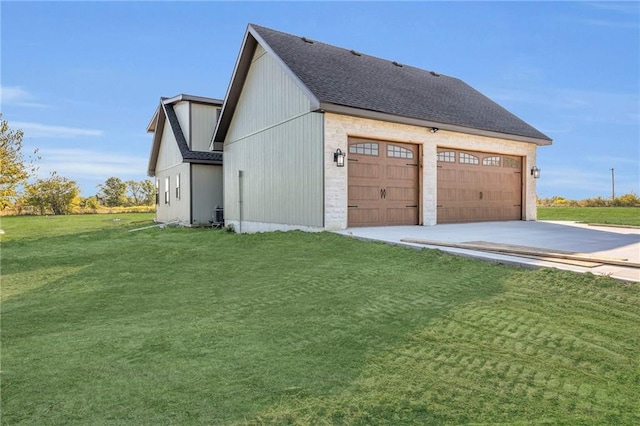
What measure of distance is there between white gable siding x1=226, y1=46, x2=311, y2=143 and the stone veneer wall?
1.27m

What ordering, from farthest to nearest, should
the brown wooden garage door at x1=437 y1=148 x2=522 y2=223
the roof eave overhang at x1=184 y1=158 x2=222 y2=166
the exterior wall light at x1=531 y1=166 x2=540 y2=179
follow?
the roof eave overhang at x1=184 y1=158 x2=222 y2=166 < the exterior wall light at x1=531 y1=166 x2=540 y2=179 < the brown wooden garage door at x1=437 y1=148 x2=522 y2=223

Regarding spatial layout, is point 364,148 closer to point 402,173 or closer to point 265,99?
point 402,173

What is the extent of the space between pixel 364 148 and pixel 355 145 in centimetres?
33

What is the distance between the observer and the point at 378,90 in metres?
12.3

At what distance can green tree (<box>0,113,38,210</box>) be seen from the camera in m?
18.4

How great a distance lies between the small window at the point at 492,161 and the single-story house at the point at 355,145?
0.04m

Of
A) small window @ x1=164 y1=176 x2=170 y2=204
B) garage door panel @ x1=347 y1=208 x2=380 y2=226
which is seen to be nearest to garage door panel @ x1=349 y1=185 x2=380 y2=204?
garage door panel @ x1=347 y1=208 x2=380 y2=226

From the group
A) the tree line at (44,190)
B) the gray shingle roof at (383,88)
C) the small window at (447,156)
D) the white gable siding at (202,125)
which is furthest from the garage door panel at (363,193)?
the tree line at (44,190)

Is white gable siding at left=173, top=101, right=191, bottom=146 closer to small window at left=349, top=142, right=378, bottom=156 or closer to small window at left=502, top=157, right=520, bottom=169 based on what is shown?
small window at left=349, top=142, right=378, bottom=156

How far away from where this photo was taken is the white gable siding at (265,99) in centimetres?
1169

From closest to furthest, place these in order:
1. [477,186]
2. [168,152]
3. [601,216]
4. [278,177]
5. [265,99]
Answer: [278,177]
[265,99]
[477,186]
[601,216]
[168,152]

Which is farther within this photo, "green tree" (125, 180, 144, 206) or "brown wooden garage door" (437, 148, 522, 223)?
"green tree" (125, 180, 144, 206)

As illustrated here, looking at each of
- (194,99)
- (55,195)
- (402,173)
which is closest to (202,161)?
(194,99)

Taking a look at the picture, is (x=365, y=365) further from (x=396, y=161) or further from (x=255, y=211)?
(x=255, y=211)
